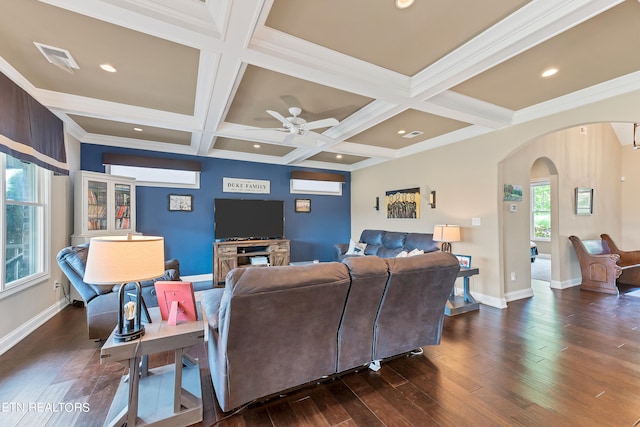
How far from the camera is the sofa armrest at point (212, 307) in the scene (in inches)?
73.4

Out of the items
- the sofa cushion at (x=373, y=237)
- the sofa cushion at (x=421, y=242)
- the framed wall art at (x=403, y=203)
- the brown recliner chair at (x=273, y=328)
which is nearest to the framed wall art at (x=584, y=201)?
the framed wall art at (x=403, y=203)

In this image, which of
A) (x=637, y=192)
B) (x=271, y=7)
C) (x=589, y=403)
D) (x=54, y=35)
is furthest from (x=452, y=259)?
(x=637, y=192)

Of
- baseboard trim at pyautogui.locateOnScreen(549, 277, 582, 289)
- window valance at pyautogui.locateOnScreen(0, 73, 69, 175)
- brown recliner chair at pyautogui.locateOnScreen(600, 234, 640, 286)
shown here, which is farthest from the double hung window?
window valance at pyautogui.locateOnScreen(0, 73, 69, 175)

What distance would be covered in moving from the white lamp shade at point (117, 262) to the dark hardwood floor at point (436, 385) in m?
1.05

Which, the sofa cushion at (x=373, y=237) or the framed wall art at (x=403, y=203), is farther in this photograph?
the sofa cushion at (x=373, y=237)

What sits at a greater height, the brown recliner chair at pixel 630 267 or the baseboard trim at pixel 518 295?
the brown recliner chair at pixel 630 267

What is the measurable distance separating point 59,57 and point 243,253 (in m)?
3.88

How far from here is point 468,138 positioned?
4.32 meters

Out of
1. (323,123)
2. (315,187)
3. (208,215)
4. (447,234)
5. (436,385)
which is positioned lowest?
(436,385)

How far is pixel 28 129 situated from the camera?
269 centimetres

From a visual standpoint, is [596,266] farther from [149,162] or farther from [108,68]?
[149,162]

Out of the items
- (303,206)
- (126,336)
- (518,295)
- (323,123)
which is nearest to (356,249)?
(303,206)

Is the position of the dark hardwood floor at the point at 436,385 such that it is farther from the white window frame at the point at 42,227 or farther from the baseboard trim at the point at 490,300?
the baseboard trim at the point at 490,300

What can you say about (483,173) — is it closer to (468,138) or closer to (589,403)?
(468,138)
